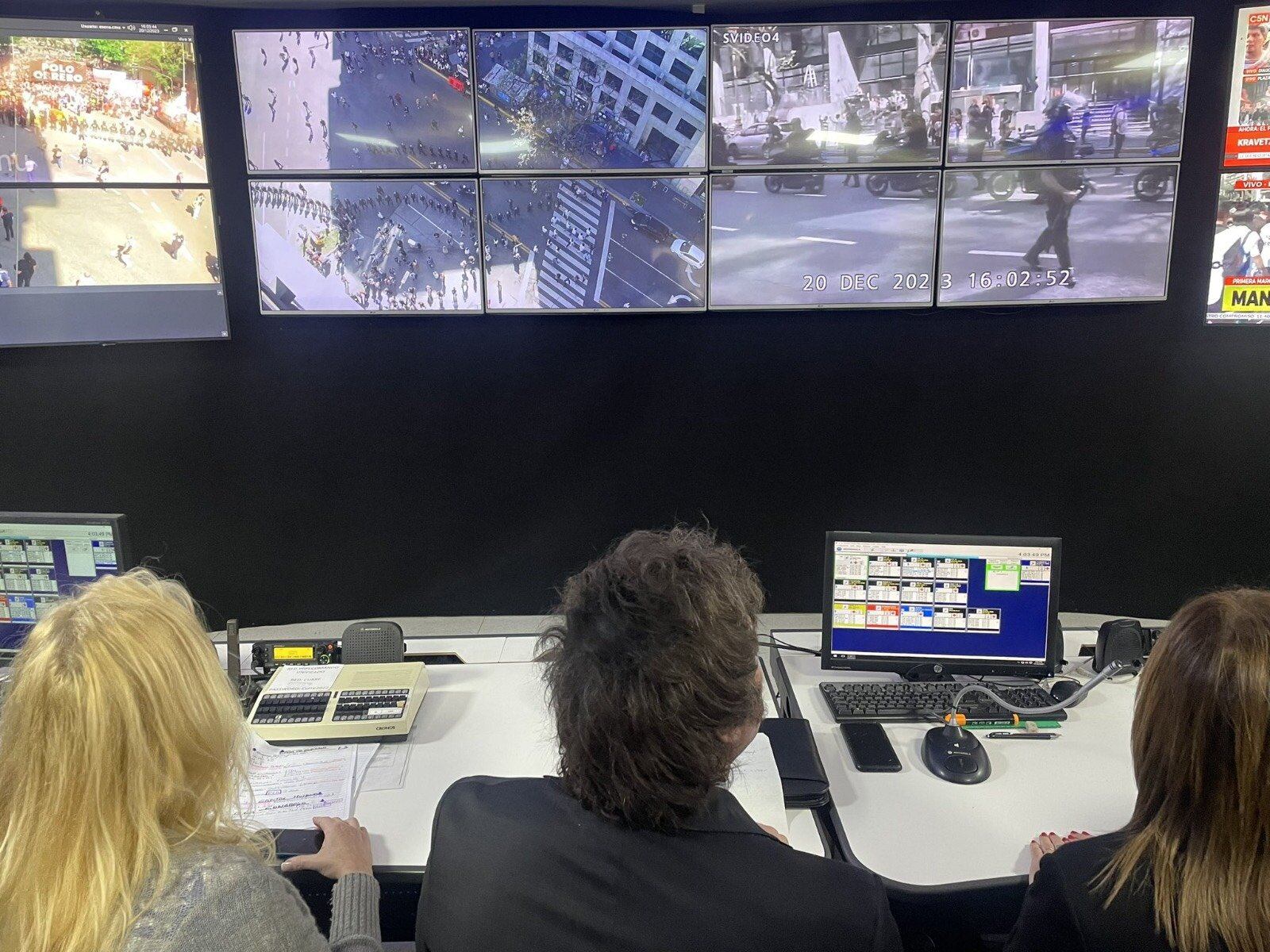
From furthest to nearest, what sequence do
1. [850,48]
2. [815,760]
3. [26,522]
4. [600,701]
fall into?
1. [850,48]
2. [26,522]
3. [815,760]
4. [600,701]

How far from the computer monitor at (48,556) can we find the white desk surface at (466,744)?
2.69ft

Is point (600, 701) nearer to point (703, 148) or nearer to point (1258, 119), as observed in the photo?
point (703, 148)

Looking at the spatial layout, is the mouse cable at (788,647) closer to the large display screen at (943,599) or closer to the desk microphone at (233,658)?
the large display screen at (943,599)

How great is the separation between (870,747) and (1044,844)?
38cm

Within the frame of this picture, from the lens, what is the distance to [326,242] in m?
3.26

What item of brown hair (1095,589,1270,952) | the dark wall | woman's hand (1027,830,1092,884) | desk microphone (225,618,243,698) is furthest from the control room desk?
the dark wall

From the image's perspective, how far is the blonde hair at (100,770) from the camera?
0.85m

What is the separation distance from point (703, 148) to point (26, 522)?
2.57 m

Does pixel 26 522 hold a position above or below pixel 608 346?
below

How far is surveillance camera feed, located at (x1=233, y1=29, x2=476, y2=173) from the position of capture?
3.13 meters

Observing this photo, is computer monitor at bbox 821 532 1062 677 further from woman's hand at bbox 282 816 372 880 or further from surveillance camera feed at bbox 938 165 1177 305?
surveillance camera feed at bbox 938 165 1177 305

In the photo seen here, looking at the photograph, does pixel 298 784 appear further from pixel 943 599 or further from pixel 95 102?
pixel 95 102

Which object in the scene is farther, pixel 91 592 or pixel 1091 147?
pixel 1091 147

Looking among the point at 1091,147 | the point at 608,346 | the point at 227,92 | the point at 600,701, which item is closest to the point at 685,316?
the point at 608,346
